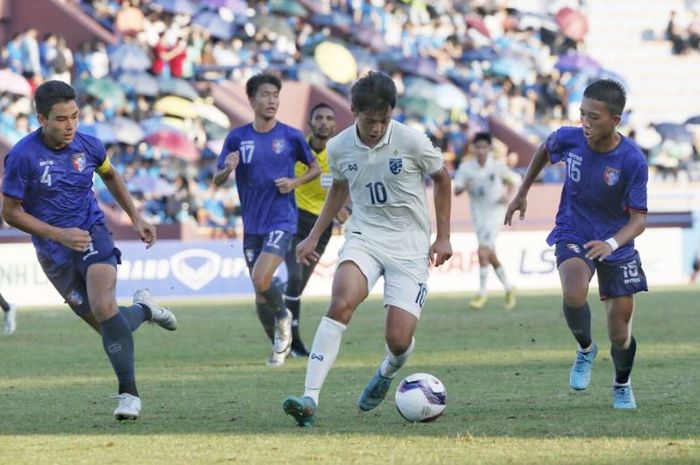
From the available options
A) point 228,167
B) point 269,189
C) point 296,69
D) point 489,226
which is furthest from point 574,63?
point 228,167

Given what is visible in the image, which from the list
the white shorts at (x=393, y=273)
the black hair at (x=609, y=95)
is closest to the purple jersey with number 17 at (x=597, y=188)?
the black hair at (x=609, y=95)

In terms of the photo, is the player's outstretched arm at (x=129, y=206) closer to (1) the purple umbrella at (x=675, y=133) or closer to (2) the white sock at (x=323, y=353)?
(2) the white sock at (x=323, y=353)

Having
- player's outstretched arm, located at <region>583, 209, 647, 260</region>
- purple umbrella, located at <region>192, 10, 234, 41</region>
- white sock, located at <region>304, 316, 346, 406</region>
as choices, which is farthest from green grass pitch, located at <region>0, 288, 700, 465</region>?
purple umbrella, located at <region>192, 10, 234, 41</region>

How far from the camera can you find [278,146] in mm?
14586

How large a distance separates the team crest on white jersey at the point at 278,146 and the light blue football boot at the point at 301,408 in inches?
227

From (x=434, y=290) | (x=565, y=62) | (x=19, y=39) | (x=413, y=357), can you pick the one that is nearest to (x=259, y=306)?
(x=413, y=357)

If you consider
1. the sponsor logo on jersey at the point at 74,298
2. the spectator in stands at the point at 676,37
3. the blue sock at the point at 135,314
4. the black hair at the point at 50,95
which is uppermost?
the spectator in stands at the point at 676,37

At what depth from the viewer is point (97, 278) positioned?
32.4 ft

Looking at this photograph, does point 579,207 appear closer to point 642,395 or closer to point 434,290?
point 642,395

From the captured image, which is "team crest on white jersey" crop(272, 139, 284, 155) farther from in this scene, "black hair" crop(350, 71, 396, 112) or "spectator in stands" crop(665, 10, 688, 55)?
"spectator in stands" crop(665, 10, 688, 55)

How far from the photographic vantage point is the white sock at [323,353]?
9.18 meters

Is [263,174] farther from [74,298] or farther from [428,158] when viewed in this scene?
[428,158]

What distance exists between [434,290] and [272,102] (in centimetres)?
1632

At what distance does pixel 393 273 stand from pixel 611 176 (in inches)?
67.2
